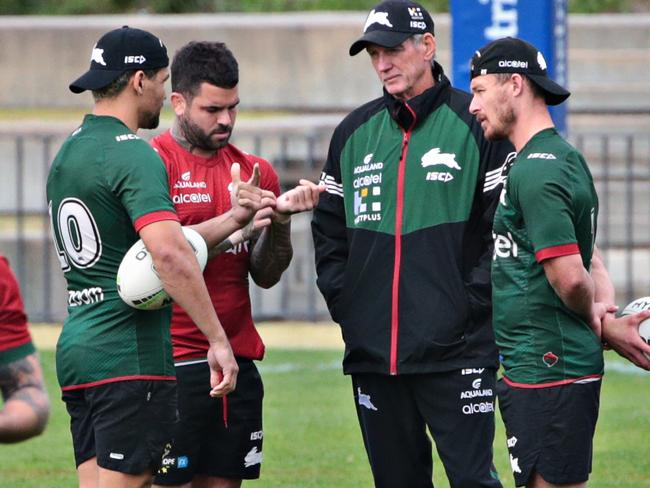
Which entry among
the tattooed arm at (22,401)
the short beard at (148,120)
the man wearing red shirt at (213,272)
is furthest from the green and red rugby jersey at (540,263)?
the tattooed arm at (22,401)

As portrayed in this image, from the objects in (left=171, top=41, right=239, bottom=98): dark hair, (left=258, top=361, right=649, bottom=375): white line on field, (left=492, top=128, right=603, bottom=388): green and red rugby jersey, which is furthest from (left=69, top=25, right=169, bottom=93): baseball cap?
(left=258, top=361, right=649, bottom=375): white line on field

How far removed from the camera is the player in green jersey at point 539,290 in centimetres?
537

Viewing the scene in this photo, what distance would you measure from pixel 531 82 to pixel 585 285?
0.83 meters

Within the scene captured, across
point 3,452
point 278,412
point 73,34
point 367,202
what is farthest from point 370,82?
point 367,202

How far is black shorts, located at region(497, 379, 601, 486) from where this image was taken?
18.0 ft

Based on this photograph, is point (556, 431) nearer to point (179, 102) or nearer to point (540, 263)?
point (540, 263)

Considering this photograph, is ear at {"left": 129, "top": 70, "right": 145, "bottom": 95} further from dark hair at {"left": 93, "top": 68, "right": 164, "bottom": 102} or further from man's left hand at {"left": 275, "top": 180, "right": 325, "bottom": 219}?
man's left hand at {"left": 275, "top": 180, "right": 325, "bottom": 219}

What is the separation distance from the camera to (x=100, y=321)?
18.4 ft

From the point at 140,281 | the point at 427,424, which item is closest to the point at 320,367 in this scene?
the point at 427,424

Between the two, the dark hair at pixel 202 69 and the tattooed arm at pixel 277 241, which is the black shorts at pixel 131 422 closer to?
the tattooed arm at pixel 277 241

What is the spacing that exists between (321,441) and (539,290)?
406 centimetres

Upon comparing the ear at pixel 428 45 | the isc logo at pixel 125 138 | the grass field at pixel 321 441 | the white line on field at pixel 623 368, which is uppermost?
the ear at pixel 428 45

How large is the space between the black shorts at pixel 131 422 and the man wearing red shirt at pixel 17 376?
23.9 inches

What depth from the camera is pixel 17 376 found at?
16.1 ft
